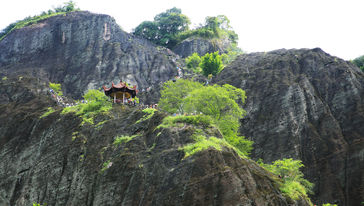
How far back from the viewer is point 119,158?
1116 inches

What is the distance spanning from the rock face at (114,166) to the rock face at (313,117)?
12.5 metres

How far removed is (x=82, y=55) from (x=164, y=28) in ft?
99.7

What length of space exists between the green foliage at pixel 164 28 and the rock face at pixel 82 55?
373 inches

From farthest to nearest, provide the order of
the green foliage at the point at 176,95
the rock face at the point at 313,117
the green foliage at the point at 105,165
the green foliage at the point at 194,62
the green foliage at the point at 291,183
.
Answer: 1. the green foliage at the point at 194,62
2. the green foliage at the point at 176,95
3. the rock face at the point at 313,117
4. the green foliage at the point at 105,165
5. the green foliage at the point at 291,183

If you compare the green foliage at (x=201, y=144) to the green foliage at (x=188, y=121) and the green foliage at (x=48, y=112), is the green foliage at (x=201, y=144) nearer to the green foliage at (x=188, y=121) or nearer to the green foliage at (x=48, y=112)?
the green foliage at (x=188, y=121)

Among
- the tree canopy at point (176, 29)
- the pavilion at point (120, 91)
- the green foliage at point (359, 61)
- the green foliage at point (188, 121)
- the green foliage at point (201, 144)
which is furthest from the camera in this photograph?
the tree canopy at point (176, 29)

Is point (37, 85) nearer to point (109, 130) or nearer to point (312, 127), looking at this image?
point (109, 130)

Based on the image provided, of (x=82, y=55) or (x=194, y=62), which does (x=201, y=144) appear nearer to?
(x=194, y=62)

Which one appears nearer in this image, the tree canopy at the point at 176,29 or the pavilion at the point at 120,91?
the pavilion at the point at 120,91

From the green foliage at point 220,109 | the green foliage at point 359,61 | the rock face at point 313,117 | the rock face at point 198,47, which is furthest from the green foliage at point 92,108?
the rock face at point 198,47

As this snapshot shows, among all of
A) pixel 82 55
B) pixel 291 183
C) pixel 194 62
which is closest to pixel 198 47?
pixel 194 62

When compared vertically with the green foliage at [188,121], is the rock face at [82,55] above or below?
above

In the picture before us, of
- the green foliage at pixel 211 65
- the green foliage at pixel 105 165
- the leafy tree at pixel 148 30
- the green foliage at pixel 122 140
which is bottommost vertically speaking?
the green foliage at pixel 105 165

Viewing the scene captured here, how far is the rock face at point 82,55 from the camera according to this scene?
65.7 metres
